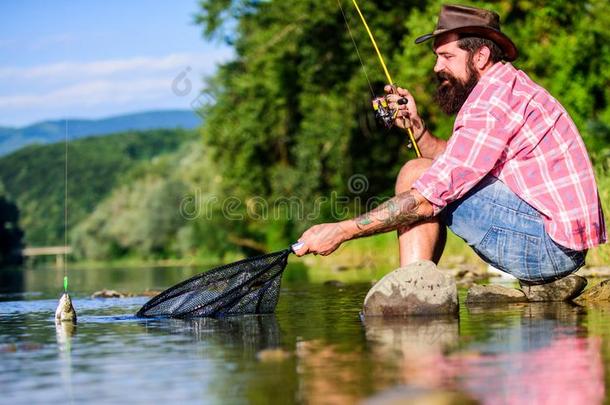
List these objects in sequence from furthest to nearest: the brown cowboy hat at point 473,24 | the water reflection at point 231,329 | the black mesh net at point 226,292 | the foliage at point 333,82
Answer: the foliage at point 333,82
the black mesh net at point 226,292
the brown cowboy hat at point 473,24
the water reflection at point 231,329

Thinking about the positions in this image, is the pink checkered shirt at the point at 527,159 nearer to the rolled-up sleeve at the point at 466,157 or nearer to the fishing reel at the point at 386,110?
the rolled-up sleeve at the point at 466,157

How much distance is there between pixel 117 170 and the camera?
15112cm

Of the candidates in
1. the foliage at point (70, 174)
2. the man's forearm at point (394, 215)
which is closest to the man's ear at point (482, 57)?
the man's forearm at point (394, 215)

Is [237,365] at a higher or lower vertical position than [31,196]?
lower

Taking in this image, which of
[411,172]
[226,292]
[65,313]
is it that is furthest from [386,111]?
[65,313]

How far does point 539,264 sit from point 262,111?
3160cm

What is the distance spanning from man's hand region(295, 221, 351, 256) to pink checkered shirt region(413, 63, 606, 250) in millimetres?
506

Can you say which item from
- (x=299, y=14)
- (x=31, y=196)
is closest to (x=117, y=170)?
(x=31, y=196)

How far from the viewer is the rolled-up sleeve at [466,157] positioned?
6371 mm

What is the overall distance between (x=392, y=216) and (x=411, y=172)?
328mm

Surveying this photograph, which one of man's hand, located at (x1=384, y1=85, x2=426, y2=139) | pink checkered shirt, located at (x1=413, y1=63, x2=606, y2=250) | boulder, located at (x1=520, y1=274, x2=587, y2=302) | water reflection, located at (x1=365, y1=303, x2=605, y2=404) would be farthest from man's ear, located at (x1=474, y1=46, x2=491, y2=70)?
boulder, located at (x1=520, y1=274, x2=587, y2=302)

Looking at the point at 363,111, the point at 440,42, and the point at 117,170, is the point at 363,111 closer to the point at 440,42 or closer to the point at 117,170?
the point at 440,42

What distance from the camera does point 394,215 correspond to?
661cm

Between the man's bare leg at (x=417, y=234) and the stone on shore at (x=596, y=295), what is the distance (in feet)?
4.59
